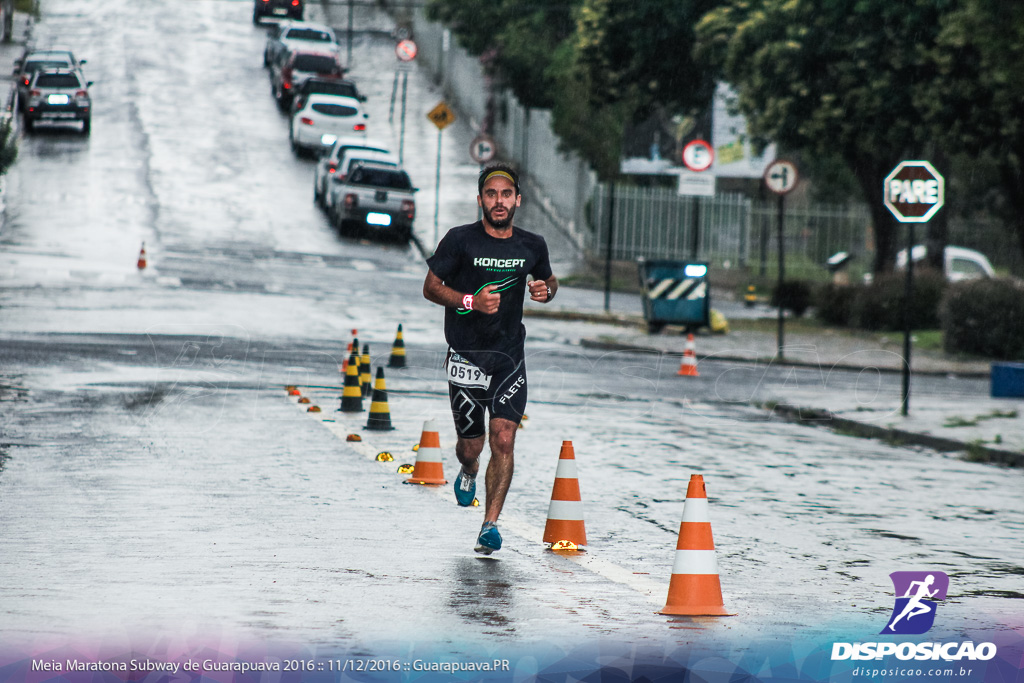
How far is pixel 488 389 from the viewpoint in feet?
28.7

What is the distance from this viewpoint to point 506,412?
8.73m

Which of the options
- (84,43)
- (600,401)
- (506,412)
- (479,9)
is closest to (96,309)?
(600,401)

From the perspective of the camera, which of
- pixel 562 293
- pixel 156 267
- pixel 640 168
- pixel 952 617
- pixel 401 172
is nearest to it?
pixel 952 617

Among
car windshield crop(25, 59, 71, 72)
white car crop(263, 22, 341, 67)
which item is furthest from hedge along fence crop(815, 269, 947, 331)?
white car crop(263, 22, 341, 67)

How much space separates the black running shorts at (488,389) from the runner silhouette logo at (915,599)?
212cm

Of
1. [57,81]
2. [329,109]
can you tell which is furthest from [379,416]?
[57,81]

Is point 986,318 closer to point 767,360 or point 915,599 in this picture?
point 767,360

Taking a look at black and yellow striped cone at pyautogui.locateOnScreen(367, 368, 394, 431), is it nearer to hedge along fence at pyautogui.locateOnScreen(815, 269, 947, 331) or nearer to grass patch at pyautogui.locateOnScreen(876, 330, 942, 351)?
grass patch at pyautogui.locateOnScreen(876, 330, 942, 351)

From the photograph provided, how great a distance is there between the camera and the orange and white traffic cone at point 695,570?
7281mm

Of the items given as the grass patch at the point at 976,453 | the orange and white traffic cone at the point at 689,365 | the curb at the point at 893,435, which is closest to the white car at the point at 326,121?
the orange and white traffic cone at the point at 689,365

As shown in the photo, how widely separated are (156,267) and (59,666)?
26612mm

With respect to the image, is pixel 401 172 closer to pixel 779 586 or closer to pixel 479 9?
pixel 479 9

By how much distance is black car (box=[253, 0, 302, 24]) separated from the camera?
206 ft

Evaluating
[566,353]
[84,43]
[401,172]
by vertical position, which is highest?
[84,43]
